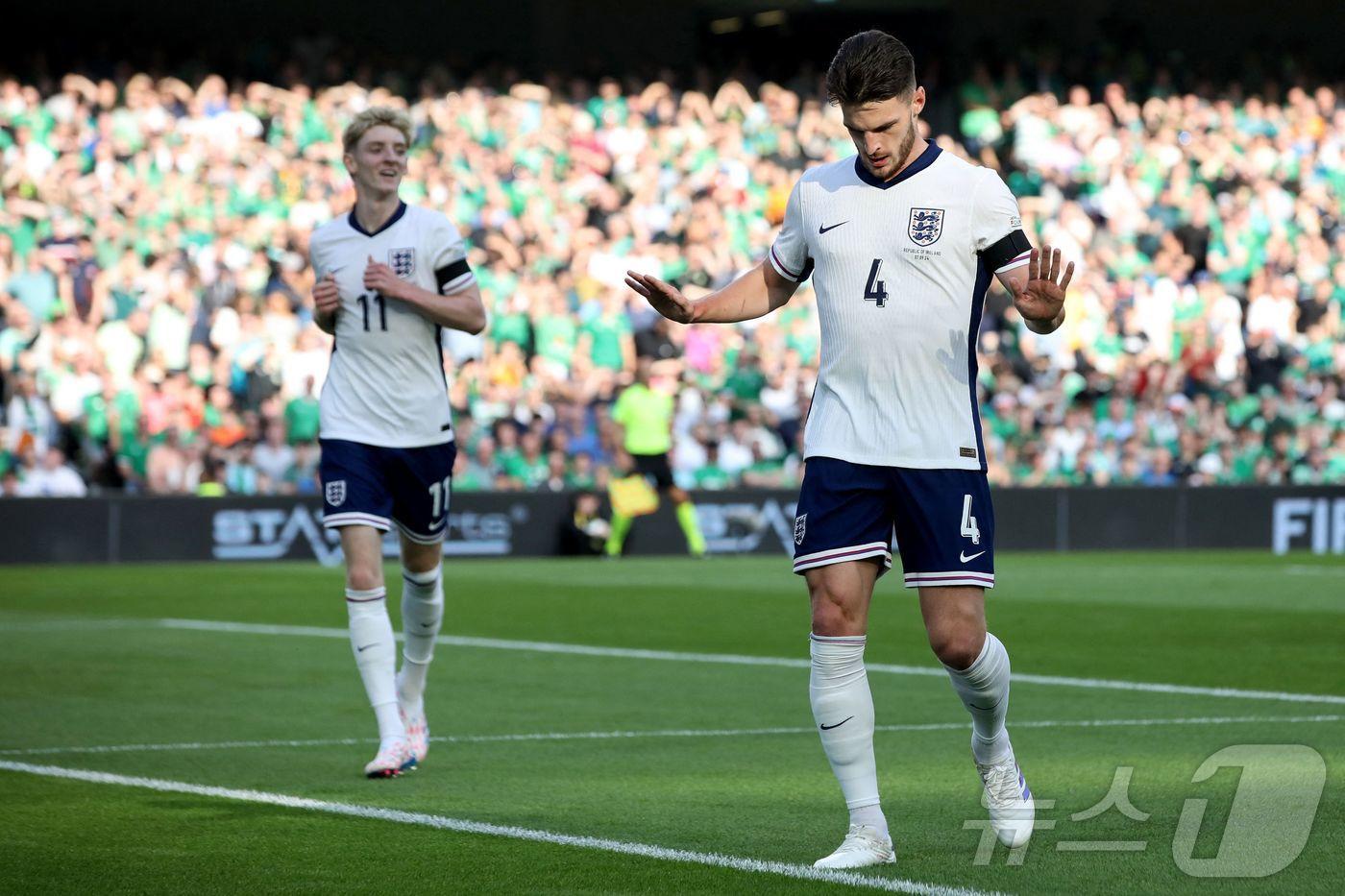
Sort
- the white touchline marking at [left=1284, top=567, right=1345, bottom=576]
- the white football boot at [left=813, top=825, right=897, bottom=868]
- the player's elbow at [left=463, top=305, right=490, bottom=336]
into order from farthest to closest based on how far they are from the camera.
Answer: the white touchline marking at [left=1284, top=567, right=1345, bottom=576] → the player's elbow at [left=463, top=305, right=490, bottom=336] → the white football boot at [left=813, top=825, right=897, bottom=868]

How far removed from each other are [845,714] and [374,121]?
355cm

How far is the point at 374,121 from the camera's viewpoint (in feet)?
27.9

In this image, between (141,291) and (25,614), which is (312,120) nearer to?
(141,291)

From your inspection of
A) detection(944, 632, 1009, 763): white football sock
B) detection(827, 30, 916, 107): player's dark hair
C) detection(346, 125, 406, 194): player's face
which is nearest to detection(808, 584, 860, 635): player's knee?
detection(944, 632, 1009, 763): white football sock

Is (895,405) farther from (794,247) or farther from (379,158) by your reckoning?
(379,158)

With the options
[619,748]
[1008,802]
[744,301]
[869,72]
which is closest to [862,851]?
[1008,802]

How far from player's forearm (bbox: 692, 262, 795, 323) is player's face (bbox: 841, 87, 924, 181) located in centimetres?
56

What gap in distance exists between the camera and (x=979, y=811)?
6945mm

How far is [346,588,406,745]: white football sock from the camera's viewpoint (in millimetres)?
8297

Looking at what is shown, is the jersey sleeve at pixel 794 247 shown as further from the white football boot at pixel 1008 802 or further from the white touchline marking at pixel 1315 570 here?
the white touchline marking at pixel 1315 570

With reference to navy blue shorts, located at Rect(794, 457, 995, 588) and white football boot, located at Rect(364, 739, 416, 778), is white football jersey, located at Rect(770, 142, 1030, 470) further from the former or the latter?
white football boot, located at Rect(364, 739, 416, 778)

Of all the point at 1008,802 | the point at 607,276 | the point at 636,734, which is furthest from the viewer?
the point at 607,276

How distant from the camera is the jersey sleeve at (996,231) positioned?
6211mm

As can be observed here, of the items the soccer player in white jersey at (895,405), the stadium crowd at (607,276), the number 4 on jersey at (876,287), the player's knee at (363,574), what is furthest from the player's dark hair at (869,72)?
the stadium crowd at (607,276)
